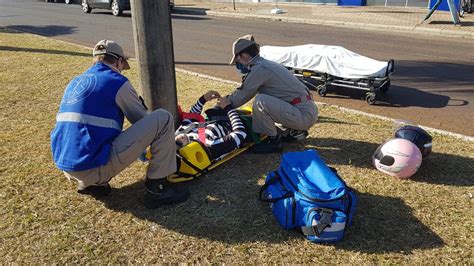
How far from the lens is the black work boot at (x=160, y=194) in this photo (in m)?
3.50

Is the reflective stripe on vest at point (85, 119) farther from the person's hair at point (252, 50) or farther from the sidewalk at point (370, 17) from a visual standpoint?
the sidewalk at point (370, 17)

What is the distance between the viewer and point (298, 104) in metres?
4.59

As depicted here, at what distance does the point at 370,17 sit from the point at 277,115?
49.4ft

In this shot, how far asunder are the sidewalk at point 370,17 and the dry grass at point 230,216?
1092 cm

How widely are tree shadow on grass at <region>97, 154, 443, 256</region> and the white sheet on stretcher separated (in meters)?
3.21

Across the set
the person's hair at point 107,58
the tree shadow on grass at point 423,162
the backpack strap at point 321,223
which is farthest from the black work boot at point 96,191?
the tree shadow on grass at point 423,162

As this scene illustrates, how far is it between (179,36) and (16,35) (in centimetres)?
509

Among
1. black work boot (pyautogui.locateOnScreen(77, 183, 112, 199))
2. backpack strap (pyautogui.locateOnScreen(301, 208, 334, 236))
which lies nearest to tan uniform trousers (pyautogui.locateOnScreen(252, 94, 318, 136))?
backpack strap (pyautogui.locateOnScreen(301, 208, 334, 236))

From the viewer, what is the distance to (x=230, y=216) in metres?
3.44

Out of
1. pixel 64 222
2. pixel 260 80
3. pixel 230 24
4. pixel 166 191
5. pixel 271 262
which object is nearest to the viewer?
pixel 271 262

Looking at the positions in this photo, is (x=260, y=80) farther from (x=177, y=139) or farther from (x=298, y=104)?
(x=177, y=139)

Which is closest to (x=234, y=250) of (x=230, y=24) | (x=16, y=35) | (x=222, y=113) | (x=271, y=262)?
(x=271, y=262)

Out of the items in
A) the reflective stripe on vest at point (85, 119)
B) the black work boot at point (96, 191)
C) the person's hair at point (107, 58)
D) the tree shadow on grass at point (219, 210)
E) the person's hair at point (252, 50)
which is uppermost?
the person's hair at point (107, 58)

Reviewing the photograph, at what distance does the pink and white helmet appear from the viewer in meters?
3.96
